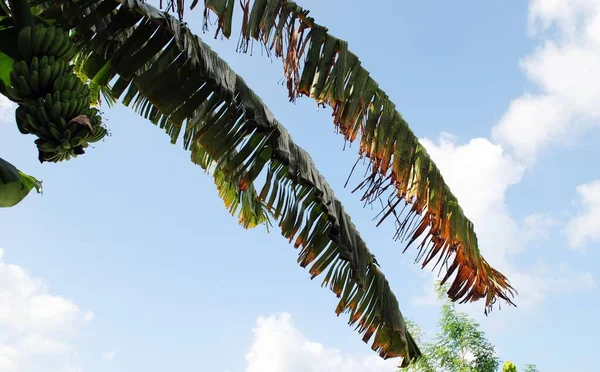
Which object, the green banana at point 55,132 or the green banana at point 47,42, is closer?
the green banana at point 55,132

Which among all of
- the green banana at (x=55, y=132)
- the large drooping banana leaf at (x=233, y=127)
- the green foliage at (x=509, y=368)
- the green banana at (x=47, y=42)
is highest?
the green foliage at (x=509, y=368)

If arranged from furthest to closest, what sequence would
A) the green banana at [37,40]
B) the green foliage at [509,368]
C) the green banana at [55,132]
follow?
the green foliage at [509,368] < the green banana at [37,40] < the green banana at [55,132]

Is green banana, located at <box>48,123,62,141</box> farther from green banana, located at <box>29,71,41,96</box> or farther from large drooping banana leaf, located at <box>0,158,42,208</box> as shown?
large drooping banana leaf, located at <box>0,158,42,208</box>

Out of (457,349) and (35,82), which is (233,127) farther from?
(457,349)

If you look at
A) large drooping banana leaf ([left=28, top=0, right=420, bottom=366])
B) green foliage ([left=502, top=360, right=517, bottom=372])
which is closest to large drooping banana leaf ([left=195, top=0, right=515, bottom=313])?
large drooping banana leaf ([left=28, top=0, right=420, bottom=366])

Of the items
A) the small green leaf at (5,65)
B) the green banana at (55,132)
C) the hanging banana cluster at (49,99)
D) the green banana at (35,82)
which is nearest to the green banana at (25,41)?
the hanging banana cluster at (49,99)

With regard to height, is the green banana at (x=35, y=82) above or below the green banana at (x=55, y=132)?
above

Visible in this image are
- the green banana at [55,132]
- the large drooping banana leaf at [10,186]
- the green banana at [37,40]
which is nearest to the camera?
the green banana at [55,132]

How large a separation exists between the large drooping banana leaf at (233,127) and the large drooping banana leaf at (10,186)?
0.49m

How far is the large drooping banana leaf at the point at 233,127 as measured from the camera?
7.25ft

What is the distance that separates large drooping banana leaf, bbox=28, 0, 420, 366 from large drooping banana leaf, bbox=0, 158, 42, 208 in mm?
489

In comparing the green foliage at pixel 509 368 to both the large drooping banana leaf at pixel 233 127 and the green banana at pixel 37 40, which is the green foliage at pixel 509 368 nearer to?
the large drooping banana leaf at pixel 233 127

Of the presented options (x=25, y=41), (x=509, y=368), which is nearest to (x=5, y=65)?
(x=25, y=41)

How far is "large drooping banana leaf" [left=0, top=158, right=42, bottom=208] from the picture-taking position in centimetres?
211
